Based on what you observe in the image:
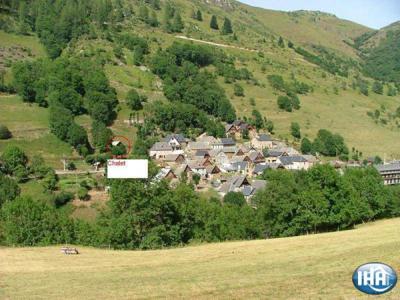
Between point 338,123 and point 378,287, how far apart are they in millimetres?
121533

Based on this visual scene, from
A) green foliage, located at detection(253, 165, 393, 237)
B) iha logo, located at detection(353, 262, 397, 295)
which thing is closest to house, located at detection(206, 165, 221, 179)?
green foliage, located at detection(253, 165, 393, 237)

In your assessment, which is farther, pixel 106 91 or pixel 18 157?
pixel 106 91

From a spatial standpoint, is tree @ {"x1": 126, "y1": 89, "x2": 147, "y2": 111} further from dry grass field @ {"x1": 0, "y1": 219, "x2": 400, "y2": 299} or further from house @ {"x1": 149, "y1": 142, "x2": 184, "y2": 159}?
dry grass field @ {"x1": 0, "y1": 219, "x2": 400, "y2": 299}

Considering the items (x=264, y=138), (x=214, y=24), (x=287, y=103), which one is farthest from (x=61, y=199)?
(x=214, y=24)

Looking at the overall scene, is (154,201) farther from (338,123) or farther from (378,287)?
(338,123)

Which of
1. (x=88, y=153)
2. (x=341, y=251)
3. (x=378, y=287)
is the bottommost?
(x=88, y=153)

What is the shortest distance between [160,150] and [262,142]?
927 inches

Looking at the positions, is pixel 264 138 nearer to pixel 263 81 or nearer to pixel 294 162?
pixel 294 162

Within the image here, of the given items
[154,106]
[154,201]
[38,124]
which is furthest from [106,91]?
[154,201]

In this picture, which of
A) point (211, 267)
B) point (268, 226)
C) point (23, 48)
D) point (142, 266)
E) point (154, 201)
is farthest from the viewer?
point (23, 48)

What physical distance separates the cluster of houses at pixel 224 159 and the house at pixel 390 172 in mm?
12322

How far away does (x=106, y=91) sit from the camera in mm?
108750

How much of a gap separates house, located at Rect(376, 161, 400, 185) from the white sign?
7377 centimetres

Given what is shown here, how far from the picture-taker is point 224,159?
9894cm
